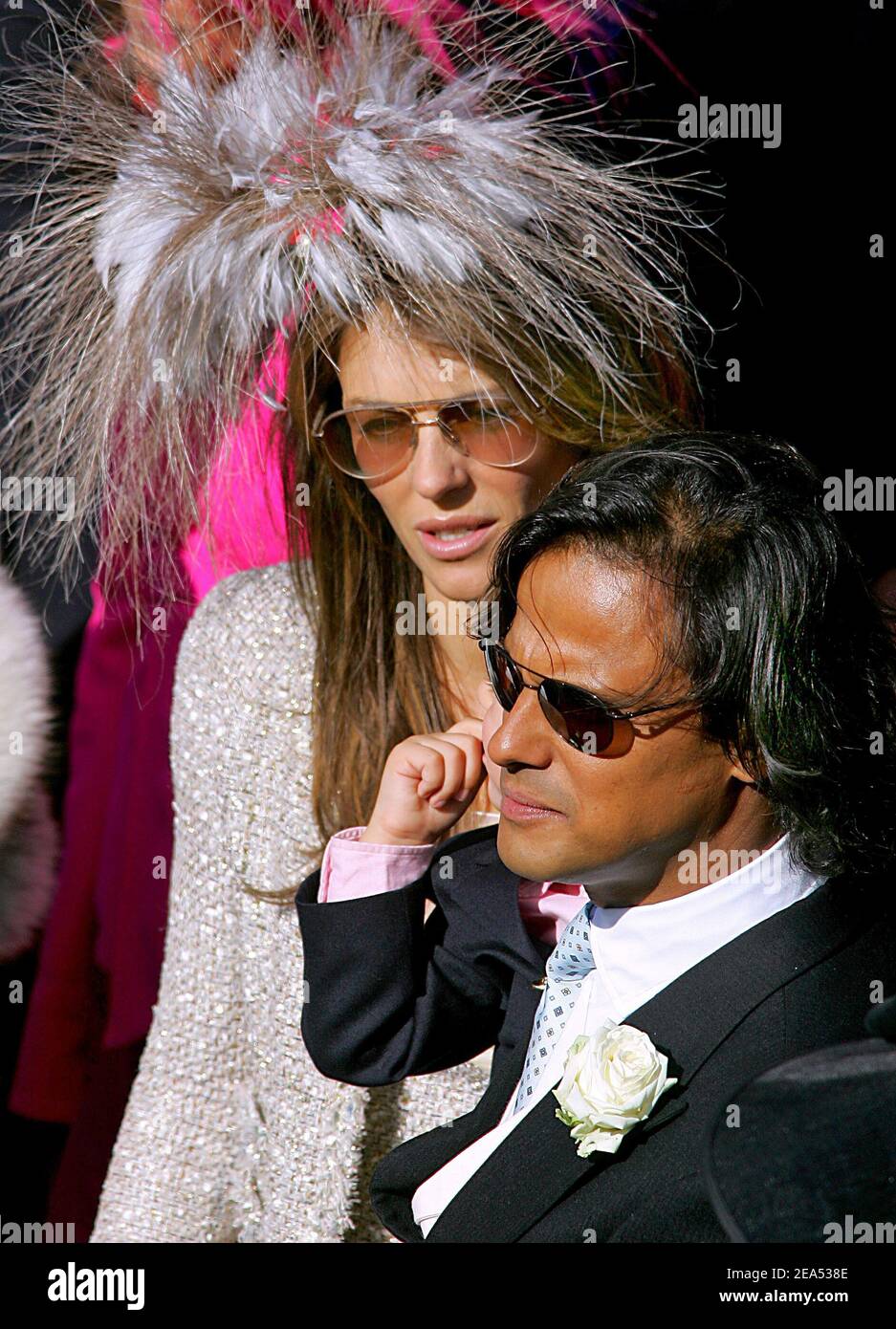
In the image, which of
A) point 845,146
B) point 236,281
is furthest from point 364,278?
point 845,146

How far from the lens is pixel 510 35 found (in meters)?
1.88

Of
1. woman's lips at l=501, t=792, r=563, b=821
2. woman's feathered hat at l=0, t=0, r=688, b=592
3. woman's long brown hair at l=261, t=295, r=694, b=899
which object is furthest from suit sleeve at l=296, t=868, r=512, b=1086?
woman's feathered hat at l=0, t=0, r=688, b=592

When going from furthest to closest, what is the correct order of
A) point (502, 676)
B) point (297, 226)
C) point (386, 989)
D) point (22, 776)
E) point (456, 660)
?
1. point (22, 776)
2. point (456, 660)
3. point (297, 226)
4. point (386, 989)
5. point (502, 676)

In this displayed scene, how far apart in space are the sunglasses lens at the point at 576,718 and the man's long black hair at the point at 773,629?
4 cm

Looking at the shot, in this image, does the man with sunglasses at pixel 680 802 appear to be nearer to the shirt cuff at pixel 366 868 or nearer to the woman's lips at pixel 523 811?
the woman's lips at pixel 523 811

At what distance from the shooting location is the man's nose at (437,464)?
1714 millimetres

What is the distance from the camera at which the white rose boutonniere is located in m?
1.19

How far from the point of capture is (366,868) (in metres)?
1.57

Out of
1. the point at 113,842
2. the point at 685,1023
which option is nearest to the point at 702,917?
the point at 685,1023

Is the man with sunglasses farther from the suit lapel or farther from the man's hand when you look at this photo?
the man's hand

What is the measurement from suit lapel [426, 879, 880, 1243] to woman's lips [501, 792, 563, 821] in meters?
0.20

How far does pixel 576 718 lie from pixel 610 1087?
0.32m

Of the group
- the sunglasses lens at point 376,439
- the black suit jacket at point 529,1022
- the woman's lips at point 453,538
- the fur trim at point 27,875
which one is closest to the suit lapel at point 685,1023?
the black suit jacket at point 529,1022

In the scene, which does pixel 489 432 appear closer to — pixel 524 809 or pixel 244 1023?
A: pixel 524 809
